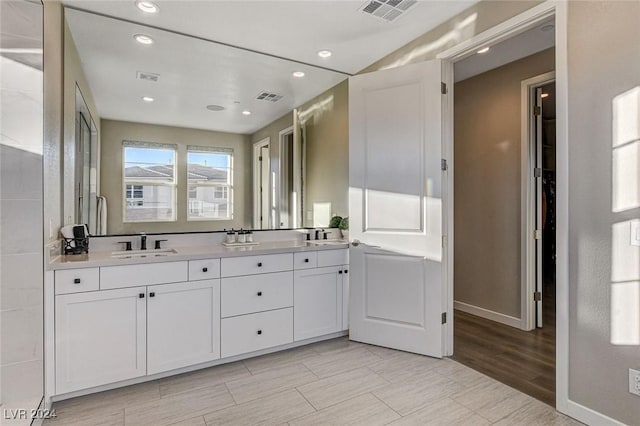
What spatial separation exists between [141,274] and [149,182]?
2.69 ft

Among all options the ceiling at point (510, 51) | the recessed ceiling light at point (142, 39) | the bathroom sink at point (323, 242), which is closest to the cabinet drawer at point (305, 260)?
the bathroom sink at point (323, 242)

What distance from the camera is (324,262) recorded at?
3107 millimetres

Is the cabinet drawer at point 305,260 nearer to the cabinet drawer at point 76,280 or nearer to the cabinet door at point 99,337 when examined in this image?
the cabinet door at point 99,337

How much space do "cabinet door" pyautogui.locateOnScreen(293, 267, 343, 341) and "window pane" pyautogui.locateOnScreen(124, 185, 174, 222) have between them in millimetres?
1192

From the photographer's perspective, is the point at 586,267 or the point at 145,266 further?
the point at 145,266

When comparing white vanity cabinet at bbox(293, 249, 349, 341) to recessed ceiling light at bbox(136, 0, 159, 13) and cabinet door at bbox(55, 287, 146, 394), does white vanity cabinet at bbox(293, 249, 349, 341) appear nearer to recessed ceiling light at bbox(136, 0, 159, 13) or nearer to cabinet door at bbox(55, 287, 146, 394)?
cabinet door at bbox(55, 287, 146, 394)

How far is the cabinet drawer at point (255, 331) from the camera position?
263cm

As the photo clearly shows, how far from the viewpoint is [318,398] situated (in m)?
2.23

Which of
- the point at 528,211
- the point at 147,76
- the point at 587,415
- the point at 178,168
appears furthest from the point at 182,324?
the point at 528,211

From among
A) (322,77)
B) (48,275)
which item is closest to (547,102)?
(322,77)

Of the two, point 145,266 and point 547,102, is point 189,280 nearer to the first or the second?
point 145,266

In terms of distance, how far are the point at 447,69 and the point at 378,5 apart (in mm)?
747

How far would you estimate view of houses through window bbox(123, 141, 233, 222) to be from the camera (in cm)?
276

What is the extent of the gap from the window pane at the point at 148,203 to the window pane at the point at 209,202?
0.54 ft
